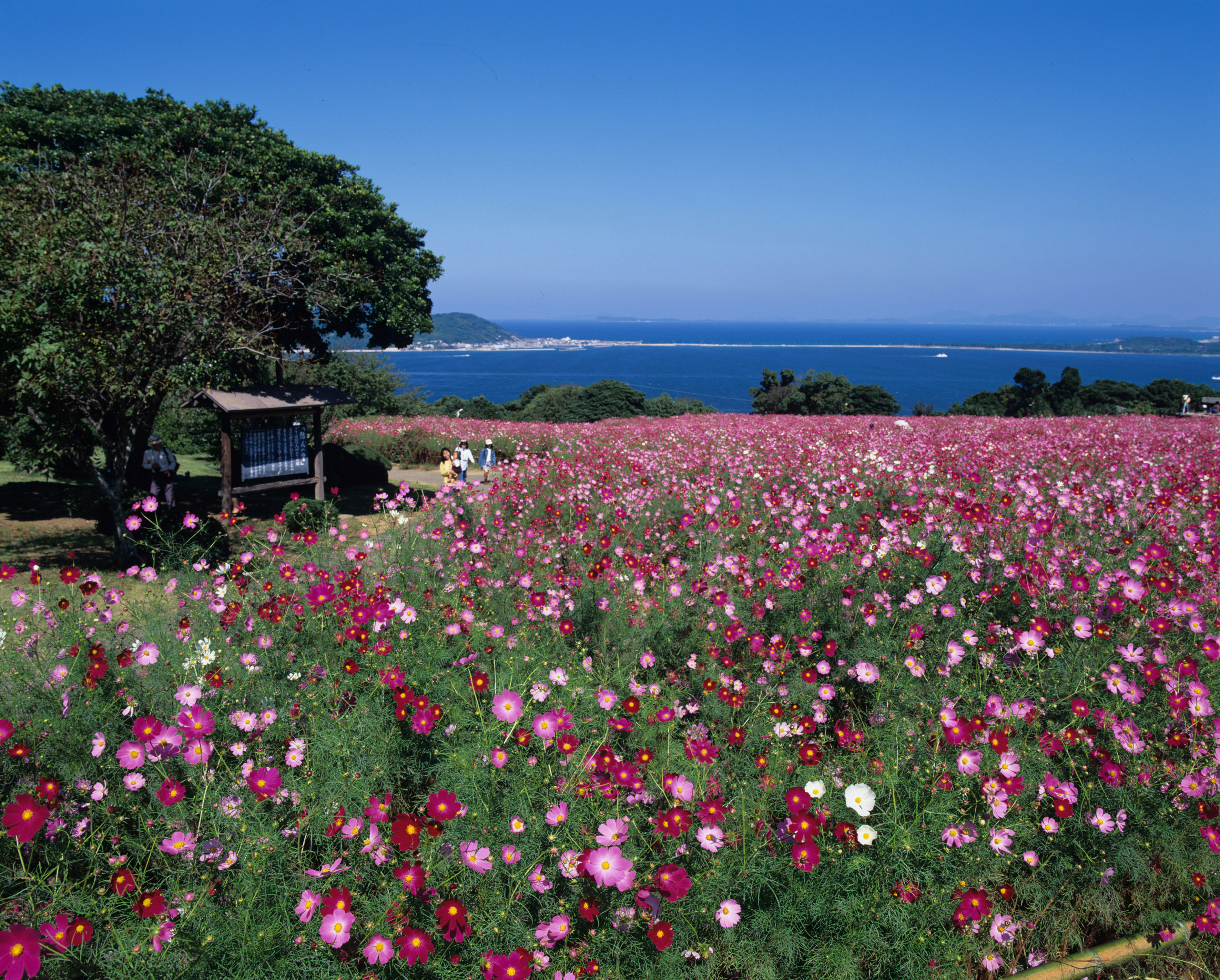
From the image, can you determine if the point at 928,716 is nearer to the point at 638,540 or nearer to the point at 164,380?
the point at 638,540

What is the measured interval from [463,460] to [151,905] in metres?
10.9

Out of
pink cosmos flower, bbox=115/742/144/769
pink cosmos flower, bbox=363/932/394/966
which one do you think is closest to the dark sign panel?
pink cosmos flower, bbox=115/742/144/769

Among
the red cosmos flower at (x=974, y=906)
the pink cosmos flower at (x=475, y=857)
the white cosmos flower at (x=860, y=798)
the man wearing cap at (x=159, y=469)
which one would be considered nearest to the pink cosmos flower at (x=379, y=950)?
A: the pink cosmos flower at (x=475, y=857)

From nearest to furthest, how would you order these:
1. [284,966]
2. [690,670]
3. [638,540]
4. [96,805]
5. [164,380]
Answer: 1. [284,966]
2. [96,805]
3. [690,670]
4. [638,540]
5. [164,380]

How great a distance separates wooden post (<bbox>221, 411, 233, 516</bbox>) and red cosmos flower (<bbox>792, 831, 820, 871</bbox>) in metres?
10.8

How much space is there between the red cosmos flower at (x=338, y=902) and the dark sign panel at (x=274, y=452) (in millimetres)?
10423

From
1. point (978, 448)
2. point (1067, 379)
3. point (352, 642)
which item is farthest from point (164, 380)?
point (1067, 379)

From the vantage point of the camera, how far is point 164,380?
789 cm

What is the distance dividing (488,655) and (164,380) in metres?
6.63

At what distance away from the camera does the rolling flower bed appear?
7.89 feet

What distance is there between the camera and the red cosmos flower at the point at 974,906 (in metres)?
2.49

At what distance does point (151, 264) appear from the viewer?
7789 millimetres

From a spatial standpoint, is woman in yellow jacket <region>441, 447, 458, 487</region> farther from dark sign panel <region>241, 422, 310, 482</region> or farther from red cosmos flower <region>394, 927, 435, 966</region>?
red cosmos flower <region>394, 927, 435, 966</region>

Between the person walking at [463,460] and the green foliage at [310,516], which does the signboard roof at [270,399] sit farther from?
the person walking at [463,460]
